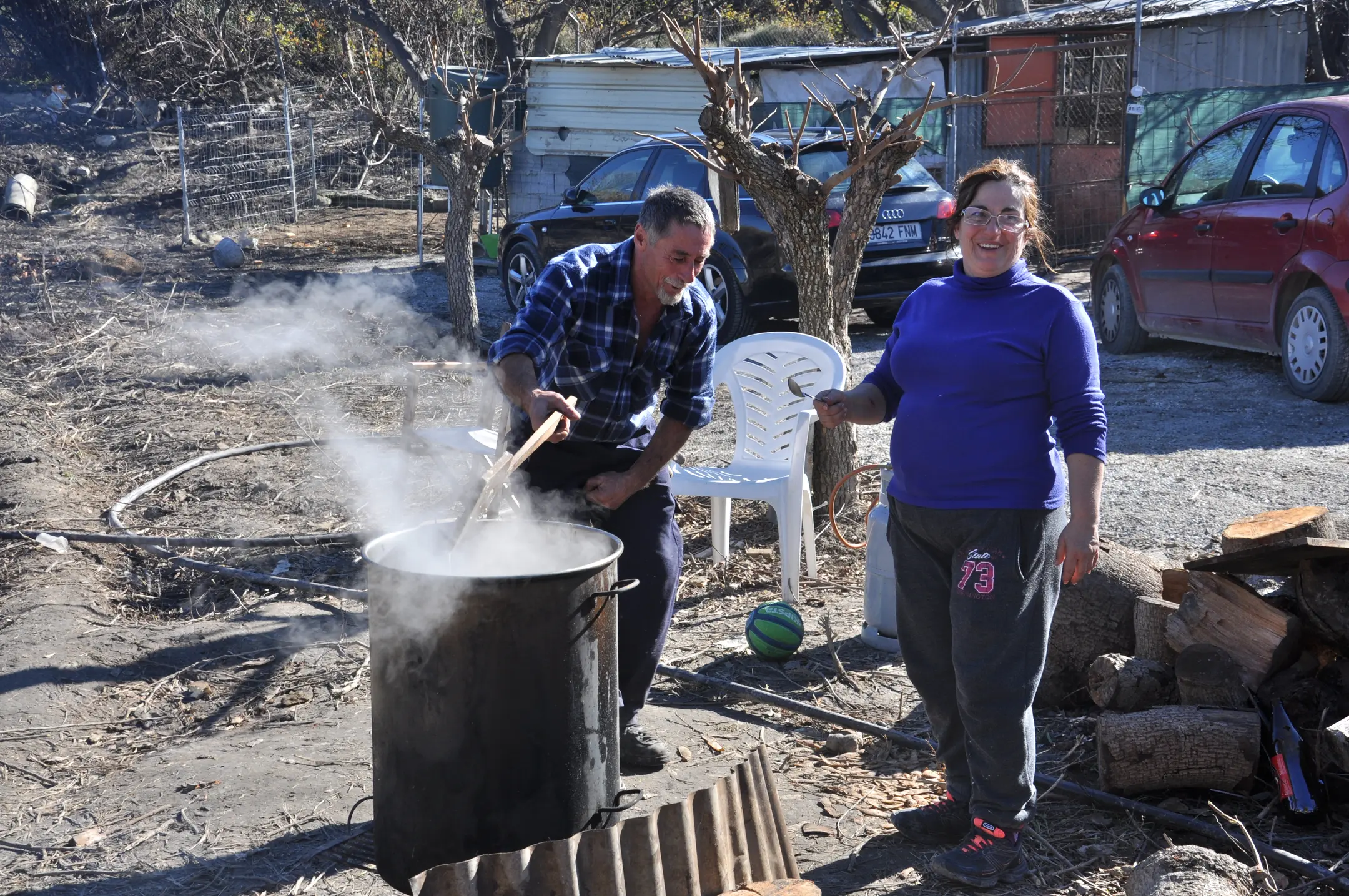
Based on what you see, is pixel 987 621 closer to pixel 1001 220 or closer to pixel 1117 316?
pixel 1001 220

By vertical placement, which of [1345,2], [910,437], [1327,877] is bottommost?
[1327,877]

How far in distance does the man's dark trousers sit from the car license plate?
22.4 feet

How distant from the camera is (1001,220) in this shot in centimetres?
295

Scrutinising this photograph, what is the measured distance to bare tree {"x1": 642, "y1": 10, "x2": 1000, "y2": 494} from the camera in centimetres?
575

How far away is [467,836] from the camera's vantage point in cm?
296

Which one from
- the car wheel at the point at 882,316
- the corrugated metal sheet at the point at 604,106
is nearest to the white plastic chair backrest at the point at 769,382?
the car wheel at the point at 882,316

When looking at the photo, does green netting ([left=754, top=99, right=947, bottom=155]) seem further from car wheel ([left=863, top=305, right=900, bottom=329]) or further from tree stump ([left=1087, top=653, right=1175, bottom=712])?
tree stump ([left=1087, top=653, right=1175, bottom=712])

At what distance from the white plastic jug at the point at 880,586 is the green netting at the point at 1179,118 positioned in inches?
454

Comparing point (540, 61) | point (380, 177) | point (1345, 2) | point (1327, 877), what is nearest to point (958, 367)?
point (1327, 877)

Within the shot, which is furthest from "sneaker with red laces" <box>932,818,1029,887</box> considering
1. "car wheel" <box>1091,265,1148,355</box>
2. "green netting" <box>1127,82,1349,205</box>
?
"green netting" <box>1127,82,1349,205</box>

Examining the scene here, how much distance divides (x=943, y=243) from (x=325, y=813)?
26.4ft

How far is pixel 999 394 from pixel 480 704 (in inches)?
57.1

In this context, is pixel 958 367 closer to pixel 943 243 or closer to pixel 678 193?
pixel 678 193

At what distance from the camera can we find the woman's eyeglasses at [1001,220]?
9.65 feet
